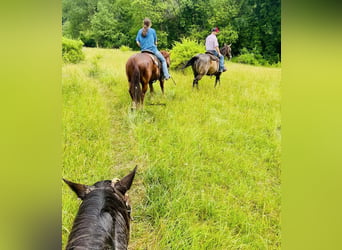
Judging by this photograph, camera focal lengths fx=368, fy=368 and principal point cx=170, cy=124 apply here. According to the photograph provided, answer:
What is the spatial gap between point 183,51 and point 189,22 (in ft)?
0.60

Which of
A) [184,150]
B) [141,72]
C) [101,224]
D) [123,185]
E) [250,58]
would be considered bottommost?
[101,224]

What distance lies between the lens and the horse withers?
1454 mm

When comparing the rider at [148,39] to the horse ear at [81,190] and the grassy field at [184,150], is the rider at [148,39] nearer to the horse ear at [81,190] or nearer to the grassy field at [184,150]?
the grassy field at [184,150]

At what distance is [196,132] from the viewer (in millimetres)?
2330

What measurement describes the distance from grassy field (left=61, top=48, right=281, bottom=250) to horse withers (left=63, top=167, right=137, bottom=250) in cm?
45

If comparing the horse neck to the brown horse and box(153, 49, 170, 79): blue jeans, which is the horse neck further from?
box(153, 49, 170, 79): blue jeans

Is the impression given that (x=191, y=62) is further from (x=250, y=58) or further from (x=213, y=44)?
(x=250, y=58)

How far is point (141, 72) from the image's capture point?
2328mm

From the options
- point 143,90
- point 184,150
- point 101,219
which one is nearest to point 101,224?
point 101,219

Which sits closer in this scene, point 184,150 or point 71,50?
point 71,50

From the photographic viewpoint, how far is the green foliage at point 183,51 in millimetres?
2361

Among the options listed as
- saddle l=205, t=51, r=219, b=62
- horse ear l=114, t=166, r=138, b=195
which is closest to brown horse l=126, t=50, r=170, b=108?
saddle l=205, t=51, r=219, b=62
